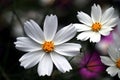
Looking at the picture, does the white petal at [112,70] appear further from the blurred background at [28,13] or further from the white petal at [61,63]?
the blurred background at [28,13]

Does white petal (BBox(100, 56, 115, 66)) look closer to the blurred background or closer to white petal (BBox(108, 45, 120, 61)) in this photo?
white petal (BBox(108, 45, 120, 61))

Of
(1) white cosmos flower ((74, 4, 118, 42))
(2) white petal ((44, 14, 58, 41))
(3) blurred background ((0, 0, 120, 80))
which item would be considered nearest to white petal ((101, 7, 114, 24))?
(1) white cosmos flower ((74, 4, 118, 42))

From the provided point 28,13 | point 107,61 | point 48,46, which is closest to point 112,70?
point 107,61

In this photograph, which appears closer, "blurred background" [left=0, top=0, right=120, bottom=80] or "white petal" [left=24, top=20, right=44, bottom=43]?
"white petal" [left=24, top=20, right=44, bottom=43]

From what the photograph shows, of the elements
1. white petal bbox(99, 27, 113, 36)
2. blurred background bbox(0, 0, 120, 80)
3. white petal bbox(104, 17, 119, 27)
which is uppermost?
blurred background bbox(0, 0, 120, 80)

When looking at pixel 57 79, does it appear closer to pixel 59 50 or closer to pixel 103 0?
pixel 59 50

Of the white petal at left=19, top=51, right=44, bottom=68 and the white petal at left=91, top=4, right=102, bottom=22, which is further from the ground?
the white petal at left=91, top=4, right=102, bottom=22

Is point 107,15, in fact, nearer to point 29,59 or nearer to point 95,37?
point 95,37
